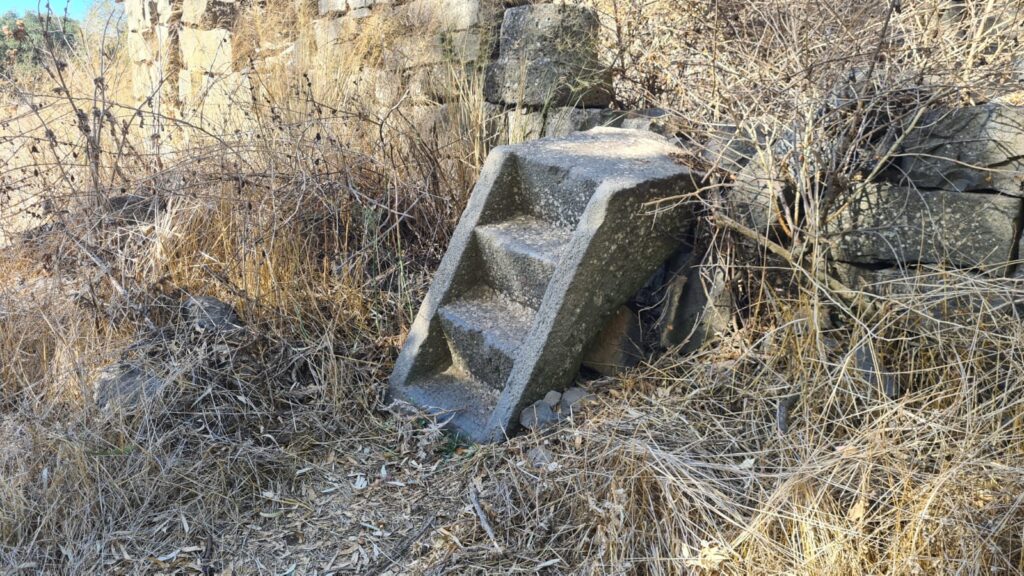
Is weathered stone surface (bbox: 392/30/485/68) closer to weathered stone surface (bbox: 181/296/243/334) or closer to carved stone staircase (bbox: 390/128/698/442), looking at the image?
carved stone staircase (bbox: 390/128/698/442)

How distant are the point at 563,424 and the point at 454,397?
52 centimetres

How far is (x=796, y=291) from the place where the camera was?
276cm

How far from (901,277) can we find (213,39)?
6274mm

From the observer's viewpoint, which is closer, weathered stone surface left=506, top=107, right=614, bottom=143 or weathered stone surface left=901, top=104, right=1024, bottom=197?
weathered stone surface left=901, top=104, right=1024, bottom=197

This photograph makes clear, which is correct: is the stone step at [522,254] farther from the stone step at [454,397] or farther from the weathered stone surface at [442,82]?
the weathered stone surface at [442,82]

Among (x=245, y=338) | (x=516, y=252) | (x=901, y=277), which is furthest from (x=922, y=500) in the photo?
(x=245, y=338)

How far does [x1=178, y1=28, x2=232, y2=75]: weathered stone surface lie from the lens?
22.4ft

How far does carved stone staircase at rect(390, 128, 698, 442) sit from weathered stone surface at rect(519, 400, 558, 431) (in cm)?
3

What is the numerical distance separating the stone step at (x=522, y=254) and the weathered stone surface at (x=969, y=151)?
1.21m

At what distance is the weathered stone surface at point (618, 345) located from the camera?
2.94 metres

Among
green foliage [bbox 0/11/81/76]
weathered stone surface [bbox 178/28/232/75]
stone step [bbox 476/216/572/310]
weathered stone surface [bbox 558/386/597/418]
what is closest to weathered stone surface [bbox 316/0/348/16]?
weathered stone surface [bbox 178/28/232/75]

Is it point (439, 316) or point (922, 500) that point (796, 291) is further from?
point (439, 316)

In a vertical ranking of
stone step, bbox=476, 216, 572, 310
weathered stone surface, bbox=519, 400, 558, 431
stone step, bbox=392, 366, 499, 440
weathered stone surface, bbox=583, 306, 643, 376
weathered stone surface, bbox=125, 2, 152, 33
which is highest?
weathered stone surface, bbox=125, 2, 152, 33

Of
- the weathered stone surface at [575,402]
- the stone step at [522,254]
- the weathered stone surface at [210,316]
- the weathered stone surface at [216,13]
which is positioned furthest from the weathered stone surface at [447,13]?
the weathered stone surface at [575,402]
